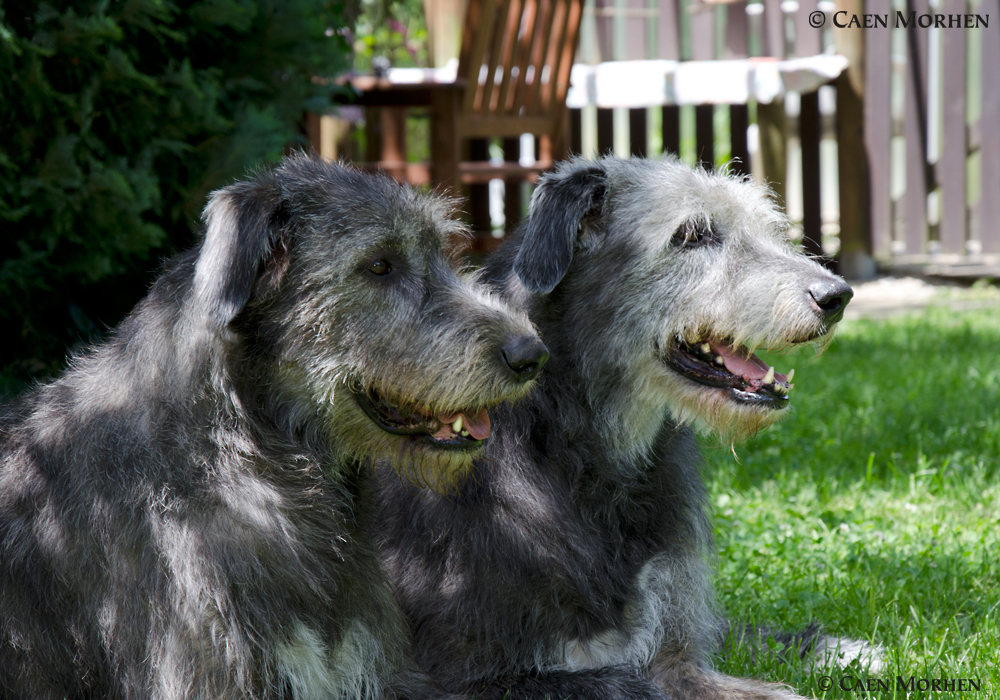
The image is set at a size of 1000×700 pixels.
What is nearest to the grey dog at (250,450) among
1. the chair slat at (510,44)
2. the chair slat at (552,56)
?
the chair slat at (510,44)

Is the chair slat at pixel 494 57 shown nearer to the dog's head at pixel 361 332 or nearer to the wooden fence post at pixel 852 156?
the wooden fence post at pixel 852 156

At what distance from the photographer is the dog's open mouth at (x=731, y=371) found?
3.44m

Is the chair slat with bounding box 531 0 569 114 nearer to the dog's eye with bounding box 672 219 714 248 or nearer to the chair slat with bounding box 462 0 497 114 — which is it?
the chair slat with bounding box 462 0 497 114

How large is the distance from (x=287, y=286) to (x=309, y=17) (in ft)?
9.64

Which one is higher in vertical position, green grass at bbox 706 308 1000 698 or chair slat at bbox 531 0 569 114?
chair slat at bbox 531 0 569 114

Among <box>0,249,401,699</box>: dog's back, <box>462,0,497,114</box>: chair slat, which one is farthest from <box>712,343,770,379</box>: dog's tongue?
<box>462,0,497,114</box>: chair slat

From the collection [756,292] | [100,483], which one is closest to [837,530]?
[756,292]

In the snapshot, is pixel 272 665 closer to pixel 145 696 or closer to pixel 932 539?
pixel 145 696

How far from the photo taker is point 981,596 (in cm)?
405

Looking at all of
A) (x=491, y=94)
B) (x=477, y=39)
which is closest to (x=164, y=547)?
(x=477, y=39)

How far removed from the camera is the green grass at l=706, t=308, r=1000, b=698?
3.69 m

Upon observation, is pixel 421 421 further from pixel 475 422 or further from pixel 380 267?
pixel 380 267

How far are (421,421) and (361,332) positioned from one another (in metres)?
0.32

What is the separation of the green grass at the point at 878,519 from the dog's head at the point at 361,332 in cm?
155
